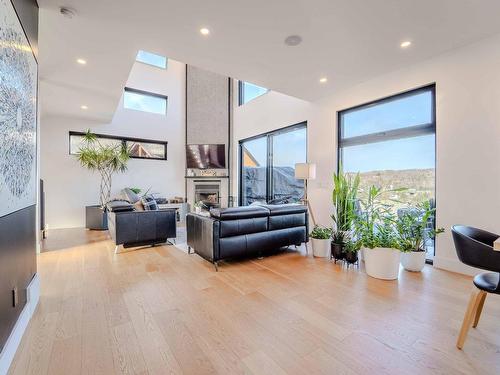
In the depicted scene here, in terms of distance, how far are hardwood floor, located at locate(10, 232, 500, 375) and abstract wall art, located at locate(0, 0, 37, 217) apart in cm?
100

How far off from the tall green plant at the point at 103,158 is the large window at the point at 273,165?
3.28m

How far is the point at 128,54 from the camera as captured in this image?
10.4 feet

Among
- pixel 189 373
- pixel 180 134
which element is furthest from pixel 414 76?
pixel 180 134

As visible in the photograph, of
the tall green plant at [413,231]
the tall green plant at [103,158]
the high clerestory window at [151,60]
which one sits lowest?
the tall green plant at [413,231]

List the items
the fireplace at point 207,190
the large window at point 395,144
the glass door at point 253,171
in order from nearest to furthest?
the large window at point 395,144, the glass door at point 253,171, the fireplace at point 207,190

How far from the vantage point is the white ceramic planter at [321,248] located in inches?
139

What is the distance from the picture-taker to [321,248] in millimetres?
3533

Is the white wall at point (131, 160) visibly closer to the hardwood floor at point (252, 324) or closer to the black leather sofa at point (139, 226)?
the black leather sofa at point (139, 226)

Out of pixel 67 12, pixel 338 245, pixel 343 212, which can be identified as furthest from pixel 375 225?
pixel 67 12

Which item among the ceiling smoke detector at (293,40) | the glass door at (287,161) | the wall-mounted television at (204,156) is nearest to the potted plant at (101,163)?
the wall-mounted television at (204,156)

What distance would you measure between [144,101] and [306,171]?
5328mm

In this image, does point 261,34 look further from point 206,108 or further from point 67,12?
point 206,108

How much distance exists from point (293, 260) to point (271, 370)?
2.06 metres

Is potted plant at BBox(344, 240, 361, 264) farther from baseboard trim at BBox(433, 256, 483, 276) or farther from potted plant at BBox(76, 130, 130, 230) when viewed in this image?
potted plant at BBox(76, 130, 130, 230)
